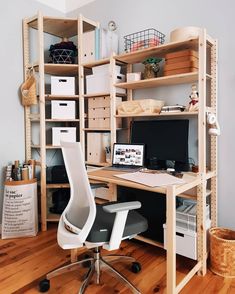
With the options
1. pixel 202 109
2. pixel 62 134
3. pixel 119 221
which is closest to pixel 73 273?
pixel 119 221

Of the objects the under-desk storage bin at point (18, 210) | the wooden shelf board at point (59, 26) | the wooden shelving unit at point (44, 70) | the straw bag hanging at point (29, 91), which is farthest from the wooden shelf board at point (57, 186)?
the wooden shelf board at point (59, 26)

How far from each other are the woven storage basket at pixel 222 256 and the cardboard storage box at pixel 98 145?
1224mm

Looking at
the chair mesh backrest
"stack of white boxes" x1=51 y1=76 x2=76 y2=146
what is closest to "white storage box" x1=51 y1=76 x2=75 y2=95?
"stack of white boxes" x1=51 y1=76 x2=76 y2=146

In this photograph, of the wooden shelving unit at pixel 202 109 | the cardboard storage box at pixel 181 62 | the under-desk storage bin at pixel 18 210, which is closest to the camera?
the wooden shelving unit at pixel 202 109

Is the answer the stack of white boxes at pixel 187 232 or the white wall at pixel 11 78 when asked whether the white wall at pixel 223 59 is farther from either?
the white wall at pixel 11 78

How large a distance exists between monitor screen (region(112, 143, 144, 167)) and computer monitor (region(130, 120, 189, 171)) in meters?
0.12

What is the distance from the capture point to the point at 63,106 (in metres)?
2.76

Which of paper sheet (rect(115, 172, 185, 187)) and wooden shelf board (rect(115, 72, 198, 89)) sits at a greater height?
wooden shelf board (rect(115, 72, 198, 89))

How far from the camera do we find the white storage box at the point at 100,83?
2459 millimetres

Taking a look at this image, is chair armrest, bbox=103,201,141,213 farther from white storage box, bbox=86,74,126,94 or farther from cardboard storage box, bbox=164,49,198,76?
white storage box, bbox=86,74,126,94

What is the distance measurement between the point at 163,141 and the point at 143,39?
1024 millimetres

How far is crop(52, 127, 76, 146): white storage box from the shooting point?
2.78m

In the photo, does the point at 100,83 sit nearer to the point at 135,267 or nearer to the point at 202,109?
the point at 202,109

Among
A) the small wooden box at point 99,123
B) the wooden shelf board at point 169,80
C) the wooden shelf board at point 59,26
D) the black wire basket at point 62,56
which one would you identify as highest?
the wooden shelf board at point 59,26
